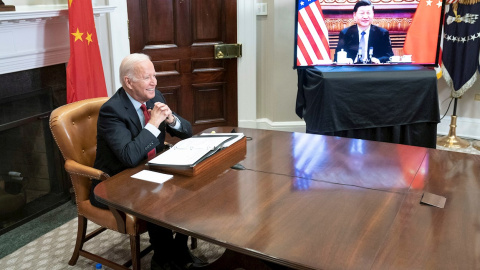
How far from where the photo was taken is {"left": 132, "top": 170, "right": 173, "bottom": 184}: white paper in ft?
6.59

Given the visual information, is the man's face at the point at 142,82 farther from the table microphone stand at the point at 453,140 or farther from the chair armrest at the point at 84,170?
the table microphone stand at the point at 453,140

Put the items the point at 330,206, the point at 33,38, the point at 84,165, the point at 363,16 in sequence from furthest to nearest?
the point at 363,16
the point at 33,38
the point at 84,165
the point at 330,206

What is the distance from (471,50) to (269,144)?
2744 millimetres

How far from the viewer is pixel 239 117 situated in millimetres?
4871

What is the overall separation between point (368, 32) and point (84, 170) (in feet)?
8.24

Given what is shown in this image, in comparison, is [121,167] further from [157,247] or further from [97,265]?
[97,265]

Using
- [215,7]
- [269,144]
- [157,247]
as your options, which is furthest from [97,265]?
[215,7]

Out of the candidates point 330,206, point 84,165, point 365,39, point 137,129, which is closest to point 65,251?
point 84,165

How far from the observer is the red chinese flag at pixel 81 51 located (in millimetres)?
3193

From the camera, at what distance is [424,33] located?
3879 mm

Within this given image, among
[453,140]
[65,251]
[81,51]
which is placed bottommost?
[65,251]

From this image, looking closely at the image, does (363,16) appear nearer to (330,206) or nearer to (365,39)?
(365,39)

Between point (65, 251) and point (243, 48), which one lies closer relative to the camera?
point (65, 251)

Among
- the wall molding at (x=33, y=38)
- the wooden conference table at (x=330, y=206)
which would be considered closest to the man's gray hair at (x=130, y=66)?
the wooden conference table at (x=330, y=206)
